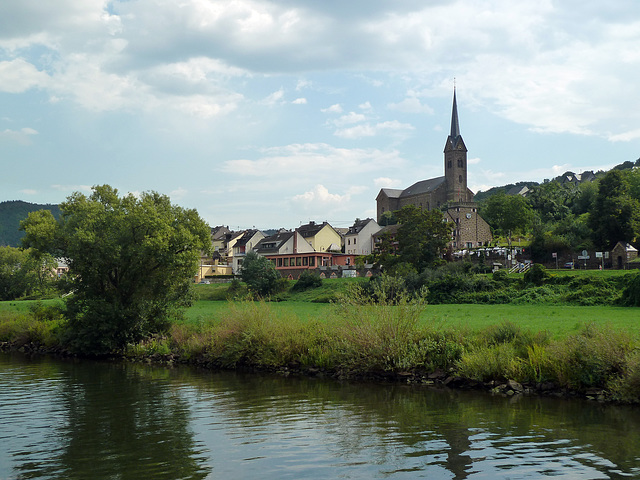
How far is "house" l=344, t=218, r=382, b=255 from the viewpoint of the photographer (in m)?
129

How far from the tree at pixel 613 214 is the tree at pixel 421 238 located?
27567 millimetres

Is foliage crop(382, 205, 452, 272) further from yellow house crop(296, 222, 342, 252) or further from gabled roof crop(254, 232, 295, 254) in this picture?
yellow house crop(296, 222, 342, 252)

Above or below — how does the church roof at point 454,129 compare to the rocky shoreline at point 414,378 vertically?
above

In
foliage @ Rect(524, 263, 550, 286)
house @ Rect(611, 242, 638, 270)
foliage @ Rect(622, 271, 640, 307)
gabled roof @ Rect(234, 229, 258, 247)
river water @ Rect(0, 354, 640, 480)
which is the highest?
gabled roof @ Rect(234, 229, 258, 247)

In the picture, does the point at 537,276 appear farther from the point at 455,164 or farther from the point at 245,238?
the point at 455,164

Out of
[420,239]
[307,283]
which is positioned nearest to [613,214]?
[420,239]

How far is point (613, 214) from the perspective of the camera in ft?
268

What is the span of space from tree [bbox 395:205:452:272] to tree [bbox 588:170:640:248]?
27567 mm

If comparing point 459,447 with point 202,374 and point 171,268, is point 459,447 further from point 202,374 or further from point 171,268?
point 171,268

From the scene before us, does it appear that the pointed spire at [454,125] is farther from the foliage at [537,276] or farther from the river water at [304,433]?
the river water at [304,433]

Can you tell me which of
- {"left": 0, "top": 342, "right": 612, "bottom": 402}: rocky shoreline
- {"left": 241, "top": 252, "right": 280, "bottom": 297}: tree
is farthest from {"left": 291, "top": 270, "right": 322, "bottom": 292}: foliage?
{"left": 0, "top": 342, "right": 612, "bottom": 402}: rocky shoreline

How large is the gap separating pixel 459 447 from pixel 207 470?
6.39 m

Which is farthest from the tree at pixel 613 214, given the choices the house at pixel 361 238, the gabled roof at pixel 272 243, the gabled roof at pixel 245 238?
the gabled roof at pixel 245 238

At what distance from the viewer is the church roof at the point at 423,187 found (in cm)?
16550
